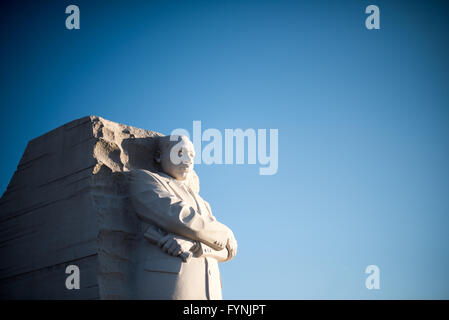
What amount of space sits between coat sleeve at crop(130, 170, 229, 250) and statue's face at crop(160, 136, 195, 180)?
1.73 ft

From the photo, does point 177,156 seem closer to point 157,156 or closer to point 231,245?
point 157,156

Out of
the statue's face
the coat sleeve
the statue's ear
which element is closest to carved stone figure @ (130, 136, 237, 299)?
the coat sleeve

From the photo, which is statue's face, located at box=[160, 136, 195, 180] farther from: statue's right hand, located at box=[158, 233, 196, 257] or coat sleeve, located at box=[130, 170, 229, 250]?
statue's right hand, located at box=[158, 233, 196, 257]

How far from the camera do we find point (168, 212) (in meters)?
8.20

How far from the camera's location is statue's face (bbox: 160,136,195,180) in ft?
29.6

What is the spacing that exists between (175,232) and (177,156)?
4.30 ft

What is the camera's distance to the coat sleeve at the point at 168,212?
819 centimetres

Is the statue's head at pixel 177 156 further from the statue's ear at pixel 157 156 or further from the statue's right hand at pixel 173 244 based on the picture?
the statue's right hand at pixel 173 244

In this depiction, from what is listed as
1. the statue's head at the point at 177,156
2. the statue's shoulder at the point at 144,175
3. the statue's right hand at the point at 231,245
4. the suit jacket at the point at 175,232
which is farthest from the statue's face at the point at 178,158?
the statue's right hand at the point at 231,245

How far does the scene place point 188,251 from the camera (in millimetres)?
8141
